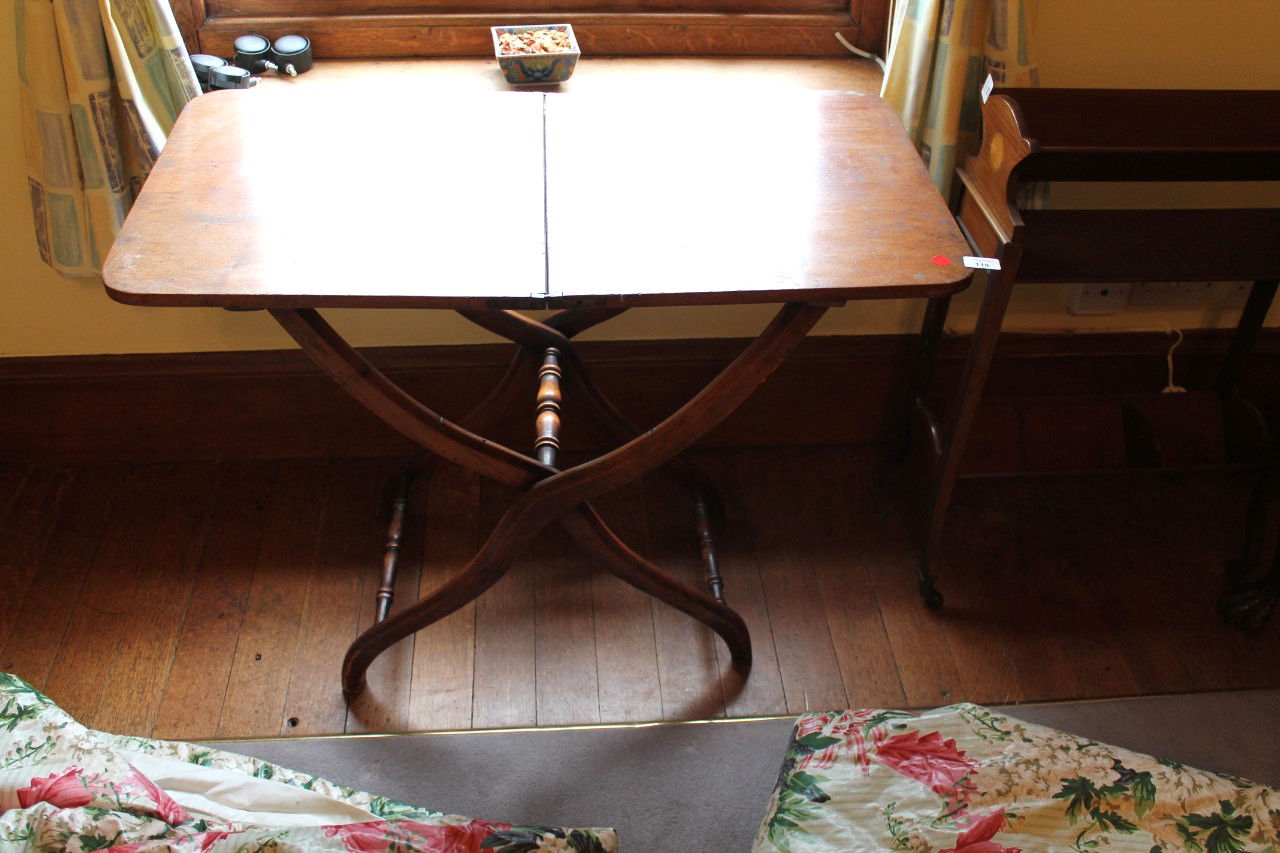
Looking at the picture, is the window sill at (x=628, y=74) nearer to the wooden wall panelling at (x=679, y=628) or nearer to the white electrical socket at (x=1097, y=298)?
the white electrical socket at (x=1097, y=298)

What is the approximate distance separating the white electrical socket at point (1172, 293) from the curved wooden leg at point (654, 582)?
1.05 m

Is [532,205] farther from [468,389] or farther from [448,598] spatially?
[468,389]

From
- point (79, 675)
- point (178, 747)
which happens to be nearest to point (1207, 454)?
point (178, 747)

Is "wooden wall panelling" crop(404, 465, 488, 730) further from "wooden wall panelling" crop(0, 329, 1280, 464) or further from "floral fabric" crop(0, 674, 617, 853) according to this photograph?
"floral fabric" crop(0, 674, 617, 853)

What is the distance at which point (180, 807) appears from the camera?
1.43 metres

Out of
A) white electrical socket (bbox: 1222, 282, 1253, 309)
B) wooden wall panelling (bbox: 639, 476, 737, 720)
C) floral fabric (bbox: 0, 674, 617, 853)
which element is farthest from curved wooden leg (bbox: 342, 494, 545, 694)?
white electrical socket (bbox: 1222, 282, 1253, 309)

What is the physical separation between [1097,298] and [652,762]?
127cm

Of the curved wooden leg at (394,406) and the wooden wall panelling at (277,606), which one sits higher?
the curved wooden leg at (394,406)

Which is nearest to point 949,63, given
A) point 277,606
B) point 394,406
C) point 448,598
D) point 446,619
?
point 394,406

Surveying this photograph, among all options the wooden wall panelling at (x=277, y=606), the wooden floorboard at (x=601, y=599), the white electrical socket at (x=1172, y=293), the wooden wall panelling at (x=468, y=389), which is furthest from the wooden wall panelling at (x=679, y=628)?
the white electrical socket at (x=1172, y=293)

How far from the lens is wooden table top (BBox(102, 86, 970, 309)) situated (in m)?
1.29

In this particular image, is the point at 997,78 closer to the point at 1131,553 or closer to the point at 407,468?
the point at 1131,553

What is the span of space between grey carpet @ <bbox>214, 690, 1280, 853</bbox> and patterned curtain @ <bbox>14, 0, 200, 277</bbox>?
3.00 feet

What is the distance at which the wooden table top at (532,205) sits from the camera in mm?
1292
